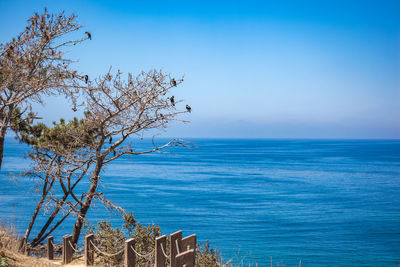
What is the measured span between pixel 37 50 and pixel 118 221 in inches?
859

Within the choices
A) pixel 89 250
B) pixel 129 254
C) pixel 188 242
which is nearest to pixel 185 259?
pixel 188 242

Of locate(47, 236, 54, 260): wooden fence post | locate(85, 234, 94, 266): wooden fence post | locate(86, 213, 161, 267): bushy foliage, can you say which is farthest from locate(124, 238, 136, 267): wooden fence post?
locate(47, 236, 54, 260): wooden fence post

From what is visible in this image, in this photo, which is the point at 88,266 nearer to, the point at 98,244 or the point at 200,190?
the point at 98,244

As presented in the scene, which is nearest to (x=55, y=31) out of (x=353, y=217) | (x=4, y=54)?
(x=4, y=54)

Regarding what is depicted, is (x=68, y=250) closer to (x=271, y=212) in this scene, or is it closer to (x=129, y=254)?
(x=129, y=254)

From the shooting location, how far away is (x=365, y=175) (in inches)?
2429

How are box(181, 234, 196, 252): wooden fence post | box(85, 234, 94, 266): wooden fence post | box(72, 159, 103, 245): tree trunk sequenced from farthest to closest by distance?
box(72, 159, 103, 245): tree trunk → box(85, 234, 94, 266): wooden fence post → box(181, 234, 196, 252): wooden fence post

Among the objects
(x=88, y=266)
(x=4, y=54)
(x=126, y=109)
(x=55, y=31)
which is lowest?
(x=88, y=266)

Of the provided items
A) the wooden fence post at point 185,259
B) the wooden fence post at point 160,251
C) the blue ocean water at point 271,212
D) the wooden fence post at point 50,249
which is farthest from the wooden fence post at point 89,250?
A: the blue ocean water at point 271,212

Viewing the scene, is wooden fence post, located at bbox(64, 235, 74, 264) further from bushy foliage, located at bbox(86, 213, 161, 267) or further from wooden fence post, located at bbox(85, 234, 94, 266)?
wooden fence post, located at bbox(85, 234, 94, 266)

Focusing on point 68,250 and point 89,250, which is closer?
point 89,250

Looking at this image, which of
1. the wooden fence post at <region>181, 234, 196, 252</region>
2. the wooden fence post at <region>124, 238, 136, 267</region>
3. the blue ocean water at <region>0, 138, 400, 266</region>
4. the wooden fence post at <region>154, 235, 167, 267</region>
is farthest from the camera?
the blue ocean water at <region>0, 138, 400, 266</region>

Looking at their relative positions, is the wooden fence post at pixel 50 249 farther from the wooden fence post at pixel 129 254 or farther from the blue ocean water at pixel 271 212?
the wooden fence post at pixel 129 254

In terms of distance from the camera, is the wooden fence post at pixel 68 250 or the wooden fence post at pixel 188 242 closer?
the wooden fence post at pixel 188 242
